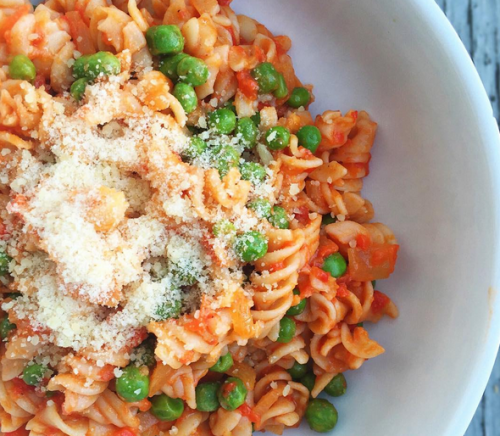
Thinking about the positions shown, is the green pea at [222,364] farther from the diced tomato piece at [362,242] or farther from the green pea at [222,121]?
the green pea at [222,121]

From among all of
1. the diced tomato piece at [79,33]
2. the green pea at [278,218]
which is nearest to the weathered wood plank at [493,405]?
the green pea at [278,218]

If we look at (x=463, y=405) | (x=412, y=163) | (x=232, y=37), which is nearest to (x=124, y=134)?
(x=232, y=37)

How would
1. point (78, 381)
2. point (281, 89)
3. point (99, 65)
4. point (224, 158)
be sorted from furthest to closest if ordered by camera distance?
point (281, 89) → point (224, 158) → point (99, 65) → point (78, 381)

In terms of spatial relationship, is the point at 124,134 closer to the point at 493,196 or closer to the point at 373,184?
the point at 373,184

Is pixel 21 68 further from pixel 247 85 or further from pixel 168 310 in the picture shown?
pixel 168 310

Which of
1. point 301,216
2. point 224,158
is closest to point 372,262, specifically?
point 301,216
